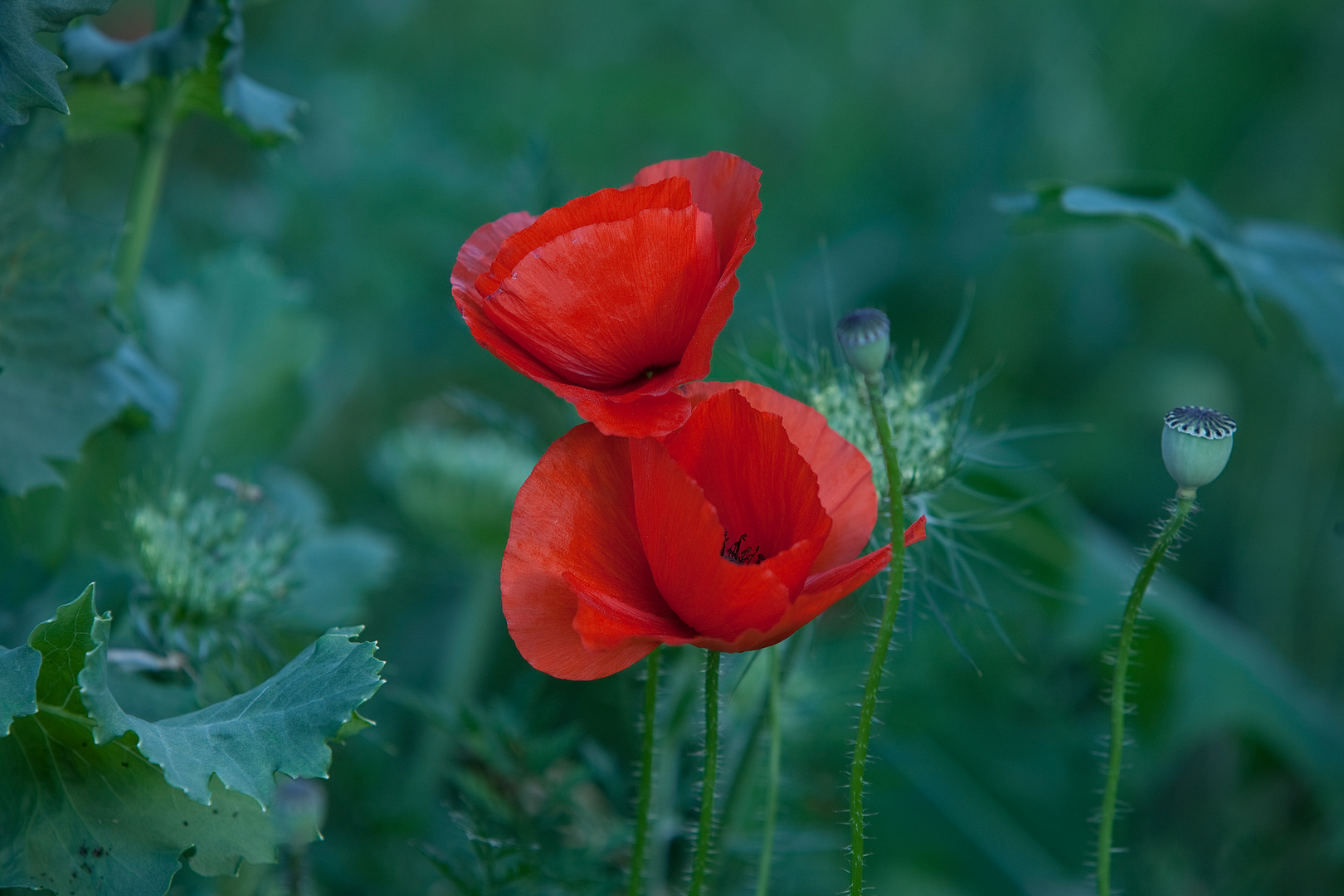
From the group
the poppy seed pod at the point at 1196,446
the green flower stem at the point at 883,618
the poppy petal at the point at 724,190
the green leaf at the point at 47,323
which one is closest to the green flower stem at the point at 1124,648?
the poppy seed pod at the point at 1196,446

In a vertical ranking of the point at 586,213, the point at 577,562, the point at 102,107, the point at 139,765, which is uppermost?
the point at 586,213

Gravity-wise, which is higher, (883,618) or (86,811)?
(883,618)

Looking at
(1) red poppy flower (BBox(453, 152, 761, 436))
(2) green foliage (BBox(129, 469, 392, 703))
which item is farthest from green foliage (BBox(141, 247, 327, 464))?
(1) red poppy flower (BBox(453, 152, 761, 436))

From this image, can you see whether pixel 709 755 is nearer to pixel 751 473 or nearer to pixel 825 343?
pixel 751 473

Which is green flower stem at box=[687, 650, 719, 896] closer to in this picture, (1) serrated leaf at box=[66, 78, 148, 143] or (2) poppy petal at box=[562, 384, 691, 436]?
(2) poppy petal at box=[562, 384, 691, 436]

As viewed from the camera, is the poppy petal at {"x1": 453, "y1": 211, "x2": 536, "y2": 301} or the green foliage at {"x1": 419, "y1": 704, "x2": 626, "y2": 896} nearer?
the poppy petal at {"x1": 453, "y1": 211, "x2": 536, "y2": 301}

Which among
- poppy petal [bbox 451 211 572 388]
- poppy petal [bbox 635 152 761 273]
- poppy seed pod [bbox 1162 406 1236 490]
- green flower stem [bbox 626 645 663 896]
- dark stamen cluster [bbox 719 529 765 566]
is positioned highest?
poppy seed pod [bbox 1162 406 1236 490]

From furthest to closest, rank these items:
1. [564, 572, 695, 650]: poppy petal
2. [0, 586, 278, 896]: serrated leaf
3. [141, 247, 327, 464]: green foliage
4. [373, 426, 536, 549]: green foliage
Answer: [373, 426, 536, 549]: green foliage < [141, 247, 327, 464]: green foliage < [0, 586, 278, 896]: serrated leaf < [564, 572, 695, 650]: poppy petal

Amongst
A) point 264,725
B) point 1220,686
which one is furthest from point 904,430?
point 1220,686

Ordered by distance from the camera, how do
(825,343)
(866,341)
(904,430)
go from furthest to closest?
(825,343) → (904,430) → (866,341)
